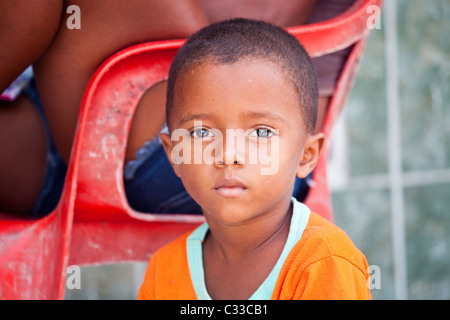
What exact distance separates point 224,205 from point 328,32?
0.47m

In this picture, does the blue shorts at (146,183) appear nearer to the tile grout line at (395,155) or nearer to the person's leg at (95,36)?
the person's leg at (95,36)

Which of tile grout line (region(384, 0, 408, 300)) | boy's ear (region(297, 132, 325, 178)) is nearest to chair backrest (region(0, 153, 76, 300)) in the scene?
boy's ear (region(297, 132, 325, 178))

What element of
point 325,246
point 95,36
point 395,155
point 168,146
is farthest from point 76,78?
point 395,155

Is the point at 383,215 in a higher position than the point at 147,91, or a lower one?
higher

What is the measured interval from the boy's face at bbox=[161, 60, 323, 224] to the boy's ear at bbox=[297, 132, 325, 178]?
67 millimetres

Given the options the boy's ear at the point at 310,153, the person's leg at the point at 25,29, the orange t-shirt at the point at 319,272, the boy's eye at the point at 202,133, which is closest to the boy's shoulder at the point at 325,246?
the orange t-shirt at the point at 319,272

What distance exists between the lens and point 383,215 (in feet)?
8.87

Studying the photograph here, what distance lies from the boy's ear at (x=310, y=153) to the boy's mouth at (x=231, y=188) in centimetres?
21

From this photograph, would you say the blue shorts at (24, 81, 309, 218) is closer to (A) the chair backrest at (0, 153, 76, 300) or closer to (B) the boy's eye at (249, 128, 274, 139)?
(A) the chair backrest at (0, 153, 76, 300)

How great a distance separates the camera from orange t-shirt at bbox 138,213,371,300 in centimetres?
95

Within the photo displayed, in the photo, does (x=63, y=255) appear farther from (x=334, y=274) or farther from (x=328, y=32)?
(x=328, y=32)

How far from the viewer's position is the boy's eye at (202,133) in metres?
1.06
